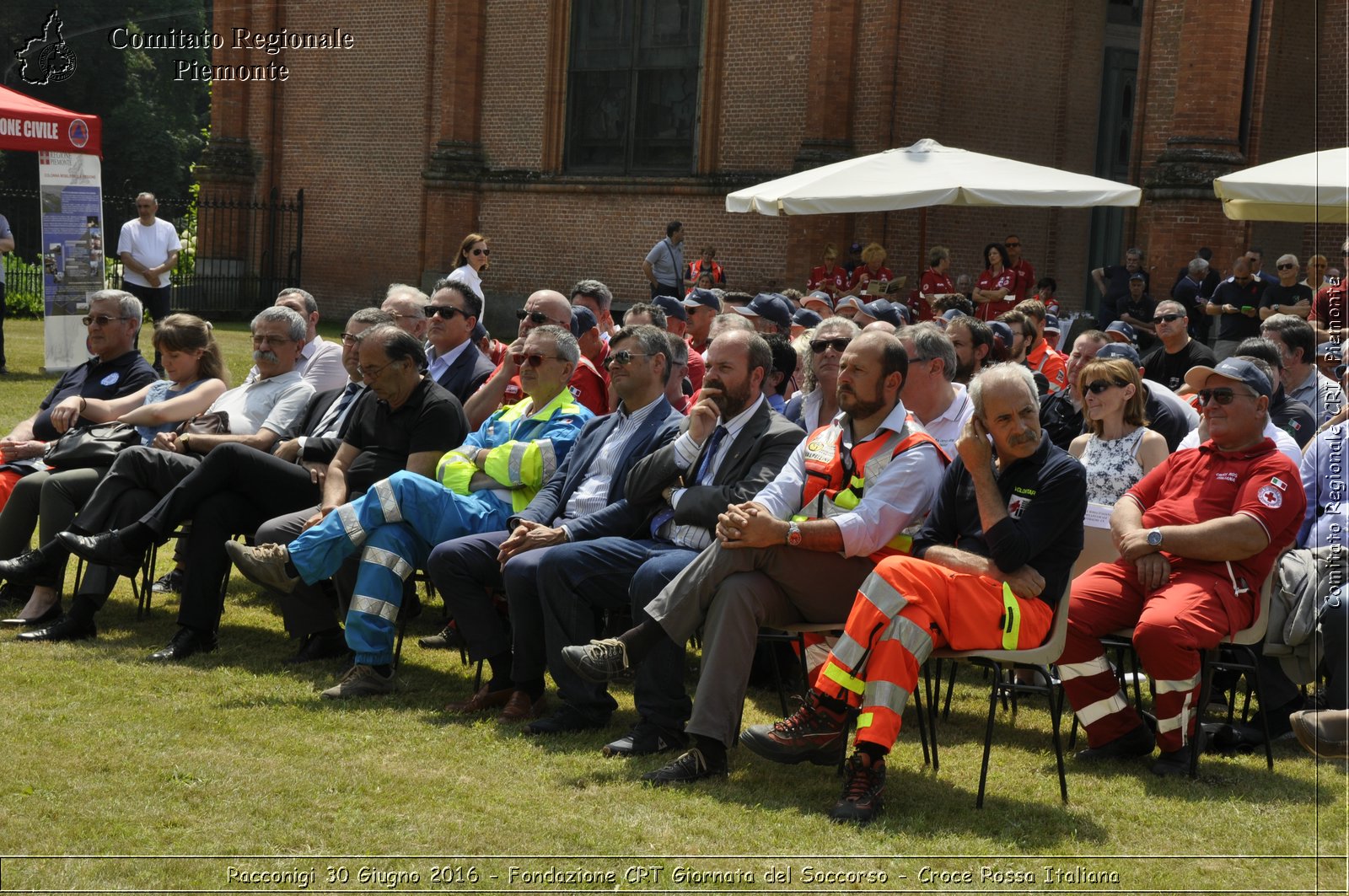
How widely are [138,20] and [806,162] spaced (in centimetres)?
3809

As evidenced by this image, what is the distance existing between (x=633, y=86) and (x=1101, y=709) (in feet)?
61.1

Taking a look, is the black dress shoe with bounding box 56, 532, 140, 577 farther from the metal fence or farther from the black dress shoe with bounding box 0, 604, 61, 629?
the metal fence

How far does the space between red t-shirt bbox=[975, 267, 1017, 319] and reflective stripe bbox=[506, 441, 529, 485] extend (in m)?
11.1

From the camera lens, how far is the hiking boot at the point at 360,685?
21.1 ft

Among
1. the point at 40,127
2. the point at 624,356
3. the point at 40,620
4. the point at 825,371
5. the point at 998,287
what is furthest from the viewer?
the point at 998,287

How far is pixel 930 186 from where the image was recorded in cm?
1355

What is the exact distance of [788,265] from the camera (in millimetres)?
20359

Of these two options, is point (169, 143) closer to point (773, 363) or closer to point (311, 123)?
point (311, 123)

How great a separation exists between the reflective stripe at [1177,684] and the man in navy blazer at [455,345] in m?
4.23

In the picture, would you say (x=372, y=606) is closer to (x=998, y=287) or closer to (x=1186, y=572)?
(x=1186, y=572)

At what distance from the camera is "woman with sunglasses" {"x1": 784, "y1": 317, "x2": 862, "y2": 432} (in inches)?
278

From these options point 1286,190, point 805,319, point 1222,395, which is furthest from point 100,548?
point 1286,190

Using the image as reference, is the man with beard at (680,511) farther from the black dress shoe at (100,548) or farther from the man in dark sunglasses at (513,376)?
the black dress shoe at (100,548)

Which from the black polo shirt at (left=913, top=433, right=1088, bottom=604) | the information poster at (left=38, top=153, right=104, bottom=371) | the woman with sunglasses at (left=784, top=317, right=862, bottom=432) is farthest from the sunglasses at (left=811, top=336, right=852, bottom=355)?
the information poster at (left=38, top=153, right=104, bottom=371)
